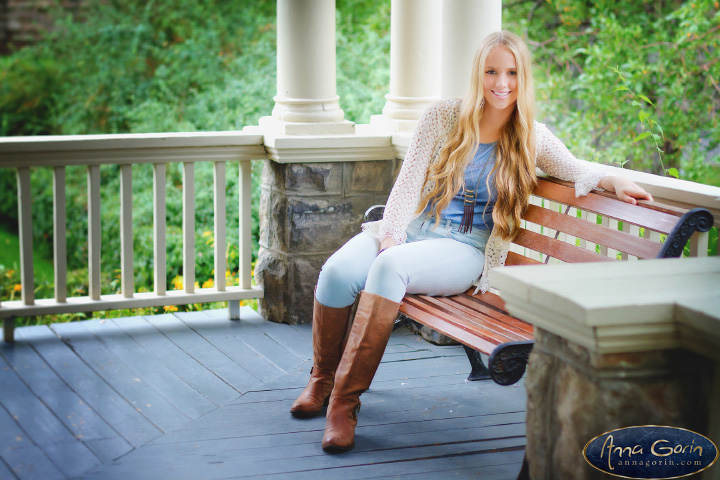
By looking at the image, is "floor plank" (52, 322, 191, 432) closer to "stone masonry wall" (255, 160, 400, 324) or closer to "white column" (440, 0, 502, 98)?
"stone masonry wall" (255, 160, 400, 324)

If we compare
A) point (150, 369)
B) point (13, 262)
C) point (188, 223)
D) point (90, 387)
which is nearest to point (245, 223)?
point (188, 223)

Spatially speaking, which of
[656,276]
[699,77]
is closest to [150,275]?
[699,77]

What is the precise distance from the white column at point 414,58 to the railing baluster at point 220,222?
79 cm

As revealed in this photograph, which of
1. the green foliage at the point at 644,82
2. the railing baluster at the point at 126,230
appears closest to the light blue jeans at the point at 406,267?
the railing baluster at the point at 126,230

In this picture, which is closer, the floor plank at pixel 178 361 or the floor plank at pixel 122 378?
the floor plank at pixel 122 378

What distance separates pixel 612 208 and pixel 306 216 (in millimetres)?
1577

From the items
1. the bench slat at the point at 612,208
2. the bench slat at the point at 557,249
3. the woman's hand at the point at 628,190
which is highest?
the woman's hand at the point at 628,190

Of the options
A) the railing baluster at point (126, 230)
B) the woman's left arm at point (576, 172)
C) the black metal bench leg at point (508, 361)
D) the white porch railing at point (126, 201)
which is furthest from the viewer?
the railing baluster at point (126, 230)

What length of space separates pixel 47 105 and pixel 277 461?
763 centimetres

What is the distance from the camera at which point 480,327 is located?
2574 mm

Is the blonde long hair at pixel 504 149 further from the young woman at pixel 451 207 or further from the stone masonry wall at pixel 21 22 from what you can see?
the stone masonry wall at pixel 21 22

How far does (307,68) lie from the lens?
152 inches

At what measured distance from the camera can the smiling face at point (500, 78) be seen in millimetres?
2865

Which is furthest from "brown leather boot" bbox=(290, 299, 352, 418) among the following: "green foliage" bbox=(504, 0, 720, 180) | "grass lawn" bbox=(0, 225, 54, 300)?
"grass lawn" bbox=(0, 225, 54, 300)
